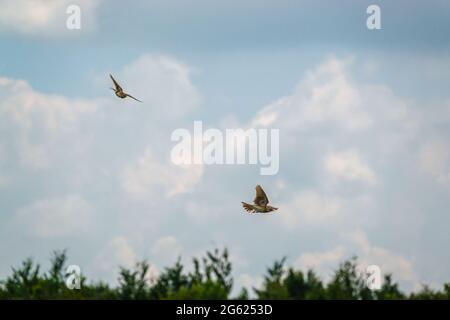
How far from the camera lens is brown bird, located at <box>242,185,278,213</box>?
33219mm

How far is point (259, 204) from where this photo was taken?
33562 millimetres

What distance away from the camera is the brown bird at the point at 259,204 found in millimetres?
33219

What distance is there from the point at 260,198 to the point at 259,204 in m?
0.22

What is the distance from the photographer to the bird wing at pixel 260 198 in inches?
1312

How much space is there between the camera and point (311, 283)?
55.4m

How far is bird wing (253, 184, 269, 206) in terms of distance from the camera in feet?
109
